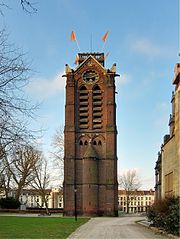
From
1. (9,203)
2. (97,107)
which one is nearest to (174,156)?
(97,107)

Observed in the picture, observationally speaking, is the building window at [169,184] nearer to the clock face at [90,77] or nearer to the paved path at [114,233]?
the paved path at [114,233]

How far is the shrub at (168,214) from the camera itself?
20469 mm

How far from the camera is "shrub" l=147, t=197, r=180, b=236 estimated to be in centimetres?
2047

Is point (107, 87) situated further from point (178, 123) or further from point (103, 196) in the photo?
point (178, 123)

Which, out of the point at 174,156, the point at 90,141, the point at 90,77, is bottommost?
the point at 174,156

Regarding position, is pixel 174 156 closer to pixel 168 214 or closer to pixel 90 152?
pixel 168 214

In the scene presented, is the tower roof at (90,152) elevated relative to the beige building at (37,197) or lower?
elevated

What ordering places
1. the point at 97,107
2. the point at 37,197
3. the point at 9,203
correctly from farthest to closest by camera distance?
the point at 37,197
the point at 9,203
the point at 97,107

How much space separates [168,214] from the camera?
72.4 feet

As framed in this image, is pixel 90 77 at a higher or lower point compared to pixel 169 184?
higher

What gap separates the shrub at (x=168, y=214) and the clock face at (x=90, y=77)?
33.2m

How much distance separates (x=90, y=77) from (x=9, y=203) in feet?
74.8

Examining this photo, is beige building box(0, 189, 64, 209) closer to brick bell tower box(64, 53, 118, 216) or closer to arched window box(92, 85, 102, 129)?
brick bell tower box(64, 53, 118, 216)

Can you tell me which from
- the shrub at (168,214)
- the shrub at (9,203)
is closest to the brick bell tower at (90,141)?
the shrub at (9,203)
